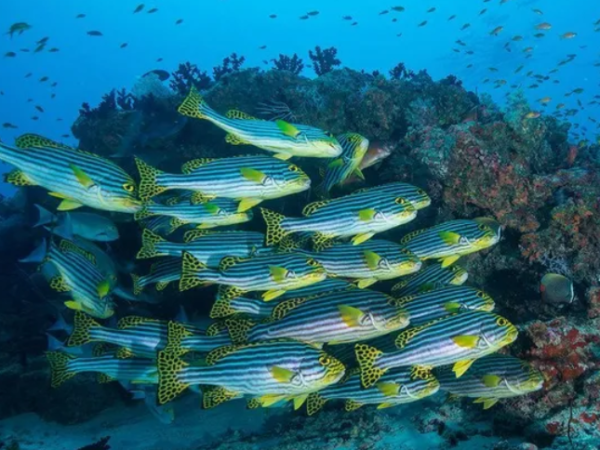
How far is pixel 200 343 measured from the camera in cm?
489

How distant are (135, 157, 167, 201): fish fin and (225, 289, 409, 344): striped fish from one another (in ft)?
5.69

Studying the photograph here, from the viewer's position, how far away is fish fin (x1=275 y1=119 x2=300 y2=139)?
5.12 m

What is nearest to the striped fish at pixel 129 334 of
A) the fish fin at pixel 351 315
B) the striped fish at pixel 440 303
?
the fish fin at pixel 351 315

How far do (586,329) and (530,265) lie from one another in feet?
5.31

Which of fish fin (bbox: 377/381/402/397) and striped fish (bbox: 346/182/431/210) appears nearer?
fish fin (bbox: 377/381/402/397)

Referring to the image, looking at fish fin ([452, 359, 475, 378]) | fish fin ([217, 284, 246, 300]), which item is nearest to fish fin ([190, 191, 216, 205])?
fish fin ([217, 284, 246, 300])

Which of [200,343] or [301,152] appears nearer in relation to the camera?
[200,343]

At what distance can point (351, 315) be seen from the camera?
4348 millimetres

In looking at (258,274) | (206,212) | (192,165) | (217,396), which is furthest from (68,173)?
(217,396)

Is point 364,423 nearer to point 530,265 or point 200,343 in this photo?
point 200,343

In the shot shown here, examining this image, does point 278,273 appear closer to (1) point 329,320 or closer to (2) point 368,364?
(1) point 329,320

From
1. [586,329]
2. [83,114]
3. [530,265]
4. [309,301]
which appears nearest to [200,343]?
[309,301]

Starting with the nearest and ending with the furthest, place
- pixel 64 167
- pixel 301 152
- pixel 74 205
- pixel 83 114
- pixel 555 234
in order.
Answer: pixel 64 167 < pixel 74 205 < pixel 301 152 < pixel 555 234 < pixel 83 114

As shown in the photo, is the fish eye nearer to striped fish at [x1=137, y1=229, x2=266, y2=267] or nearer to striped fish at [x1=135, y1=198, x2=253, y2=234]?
striped fish at [x1=137, y1=229, x2=266, y2=267]
